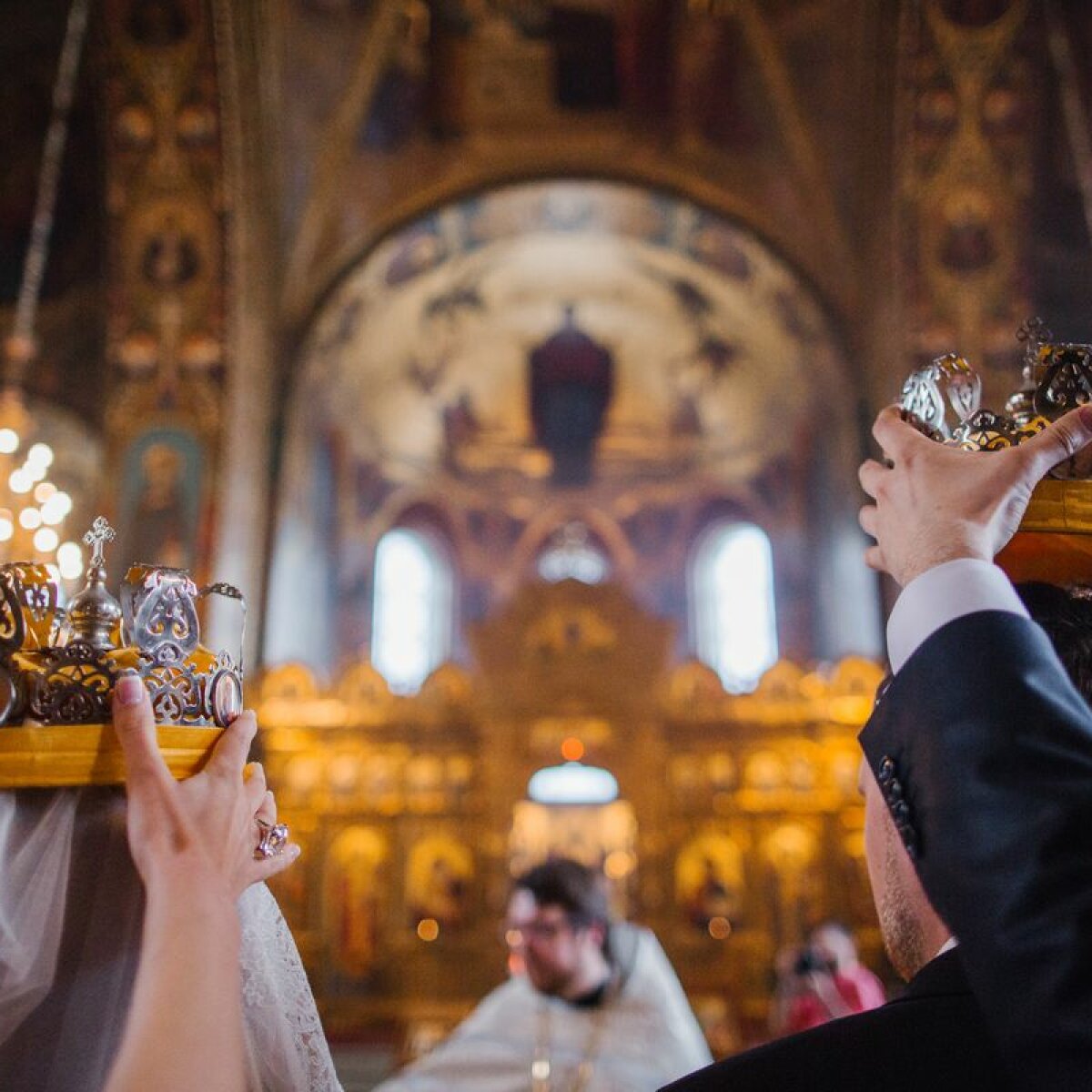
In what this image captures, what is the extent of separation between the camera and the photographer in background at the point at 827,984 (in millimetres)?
5801

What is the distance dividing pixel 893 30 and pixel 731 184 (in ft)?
7.43

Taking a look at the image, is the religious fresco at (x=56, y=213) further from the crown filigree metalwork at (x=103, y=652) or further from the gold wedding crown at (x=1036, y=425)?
the gold wedding crown at (x=1036, y=425)

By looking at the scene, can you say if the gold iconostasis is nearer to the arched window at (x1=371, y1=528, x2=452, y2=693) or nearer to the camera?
the camera

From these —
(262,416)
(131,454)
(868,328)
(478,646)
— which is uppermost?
(868,328)

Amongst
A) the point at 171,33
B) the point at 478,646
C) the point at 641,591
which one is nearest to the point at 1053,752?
the point at 478,646

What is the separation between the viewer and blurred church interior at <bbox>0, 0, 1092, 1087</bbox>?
1020cm

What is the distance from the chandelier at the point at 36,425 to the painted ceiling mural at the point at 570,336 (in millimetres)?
3045

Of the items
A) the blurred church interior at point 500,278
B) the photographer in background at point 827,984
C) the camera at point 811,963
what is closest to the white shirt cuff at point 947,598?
the photographer in background at point 827,984

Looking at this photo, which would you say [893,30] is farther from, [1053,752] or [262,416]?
[1053,752]

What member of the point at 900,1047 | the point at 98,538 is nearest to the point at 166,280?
the point at 98,538

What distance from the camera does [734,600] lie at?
15.2m

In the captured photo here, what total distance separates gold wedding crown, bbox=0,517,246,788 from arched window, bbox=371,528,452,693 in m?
13.5

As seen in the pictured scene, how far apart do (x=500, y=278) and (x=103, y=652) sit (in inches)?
519

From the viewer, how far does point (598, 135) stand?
40.0 feet
